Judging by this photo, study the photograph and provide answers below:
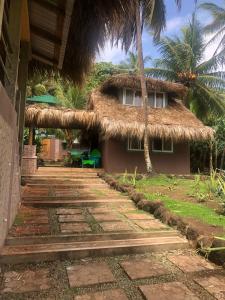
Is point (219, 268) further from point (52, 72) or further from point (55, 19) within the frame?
point (52, 72)

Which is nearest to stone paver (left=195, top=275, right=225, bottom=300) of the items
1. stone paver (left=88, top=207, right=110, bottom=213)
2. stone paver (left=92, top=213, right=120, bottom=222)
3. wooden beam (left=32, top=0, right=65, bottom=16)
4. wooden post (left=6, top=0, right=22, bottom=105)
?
stone paver (left=92, top=213, right=120, bottom=222)

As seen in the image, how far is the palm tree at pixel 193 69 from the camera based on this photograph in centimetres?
1764

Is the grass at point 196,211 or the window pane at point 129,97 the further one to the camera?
the window pane at point 129,97

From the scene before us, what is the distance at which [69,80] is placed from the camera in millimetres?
7324

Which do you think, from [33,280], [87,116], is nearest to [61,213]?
[33,280]

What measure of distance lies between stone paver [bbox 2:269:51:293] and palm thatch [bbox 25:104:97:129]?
363 inches

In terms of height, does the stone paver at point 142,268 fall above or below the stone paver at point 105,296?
above

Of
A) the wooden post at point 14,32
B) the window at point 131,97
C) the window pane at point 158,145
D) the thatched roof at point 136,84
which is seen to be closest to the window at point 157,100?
the thatched roof at point 136,84

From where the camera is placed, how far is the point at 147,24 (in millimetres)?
12492

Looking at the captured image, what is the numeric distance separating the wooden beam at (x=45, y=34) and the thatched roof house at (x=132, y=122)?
5.72 metres

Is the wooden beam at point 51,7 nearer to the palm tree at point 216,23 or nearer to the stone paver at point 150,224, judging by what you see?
the stone paver at point 150,224

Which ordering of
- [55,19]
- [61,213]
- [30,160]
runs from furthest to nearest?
1. [30,160]
2. [61,213]
3. [55,19]

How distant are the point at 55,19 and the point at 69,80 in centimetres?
232

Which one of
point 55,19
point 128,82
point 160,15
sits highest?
point 160,15
